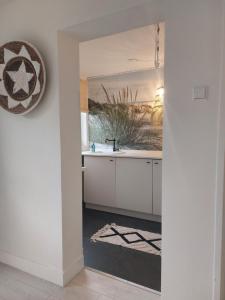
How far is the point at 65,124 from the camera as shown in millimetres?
1909

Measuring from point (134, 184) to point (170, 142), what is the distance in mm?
1856

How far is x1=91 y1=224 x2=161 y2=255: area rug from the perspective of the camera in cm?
254

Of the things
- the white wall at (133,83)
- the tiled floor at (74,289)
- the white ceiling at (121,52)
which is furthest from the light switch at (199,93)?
the white wall at (133,83)

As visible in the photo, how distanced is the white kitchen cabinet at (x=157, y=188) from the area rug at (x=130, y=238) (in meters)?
0.38

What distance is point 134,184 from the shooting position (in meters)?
3.32

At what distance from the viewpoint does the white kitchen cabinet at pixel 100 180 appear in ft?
11.5

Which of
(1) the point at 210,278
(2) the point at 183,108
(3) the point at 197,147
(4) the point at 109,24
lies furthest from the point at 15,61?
(1) the point at 210,278

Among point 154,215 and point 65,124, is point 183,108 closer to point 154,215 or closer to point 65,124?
point 65,124

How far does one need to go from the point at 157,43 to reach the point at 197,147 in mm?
1633

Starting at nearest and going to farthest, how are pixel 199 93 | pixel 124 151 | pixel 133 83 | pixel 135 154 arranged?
1. pixel 199 93
2. pixel 135 154
3. pixel 133 83
4. pixel 124 151

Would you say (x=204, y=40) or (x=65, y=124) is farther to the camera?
(x=65, y=124)

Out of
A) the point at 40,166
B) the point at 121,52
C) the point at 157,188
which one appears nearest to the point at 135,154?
the point at 157,188

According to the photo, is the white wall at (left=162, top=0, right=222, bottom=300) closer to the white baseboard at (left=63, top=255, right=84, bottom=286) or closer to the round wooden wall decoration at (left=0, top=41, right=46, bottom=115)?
the white baseboard at (left=63, top=255, right=84, bottom=286)

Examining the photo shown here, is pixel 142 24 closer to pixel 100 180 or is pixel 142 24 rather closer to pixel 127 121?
pixel 127 121
